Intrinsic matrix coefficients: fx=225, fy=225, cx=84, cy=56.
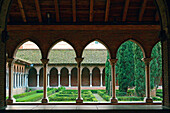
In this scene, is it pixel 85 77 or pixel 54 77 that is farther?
pixel 85 77

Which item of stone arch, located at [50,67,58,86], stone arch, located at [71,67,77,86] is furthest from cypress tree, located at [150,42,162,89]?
stone arch, located at [50,67,58,86]

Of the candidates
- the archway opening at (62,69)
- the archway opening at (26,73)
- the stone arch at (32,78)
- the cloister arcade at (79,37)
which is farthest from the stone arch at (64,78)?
the cloister arcade at (79,37)

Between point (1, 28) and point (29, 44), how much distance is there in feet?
107

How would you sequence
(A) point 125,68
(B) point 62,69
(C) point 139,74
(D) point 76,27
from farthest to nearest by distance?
(B) point 62,69
(A) point 125,68
(C) point 139,74
(D) point 76,27

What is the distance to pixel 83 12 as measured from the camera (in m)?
13.2

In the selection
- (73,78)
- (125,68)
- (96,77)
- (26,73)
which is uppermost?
(125,68)

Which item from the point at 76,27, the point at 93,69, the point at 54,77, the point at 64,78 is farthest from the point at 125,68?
the point at 54,77

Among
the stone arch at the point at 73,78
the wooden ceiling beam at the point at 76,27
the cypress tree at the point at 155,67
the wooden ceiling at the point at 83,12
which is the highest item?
the wooden ceiling at the point at 83,12

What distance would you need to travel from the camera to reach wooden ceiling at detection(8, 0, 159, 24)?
12.6 metres

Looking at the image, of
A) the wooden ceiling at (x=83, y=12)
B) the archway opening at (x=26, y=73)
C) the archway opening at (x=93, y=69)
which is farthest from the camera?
the archway opening at (x=93, y=69)

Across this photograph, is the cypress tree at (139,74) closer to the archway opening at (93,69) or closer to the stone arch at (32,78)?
the archway opening at (93,69)

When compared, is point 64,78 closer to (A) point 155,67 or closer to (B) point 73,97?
(B) point 73,97

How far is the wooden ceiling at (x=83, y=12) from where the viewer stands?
12633 millimetres

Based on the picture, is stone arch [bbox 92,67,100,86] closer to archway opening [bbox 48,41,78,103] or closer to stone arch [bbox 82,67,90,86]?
stone arch [bbox 82,67,90,86]
